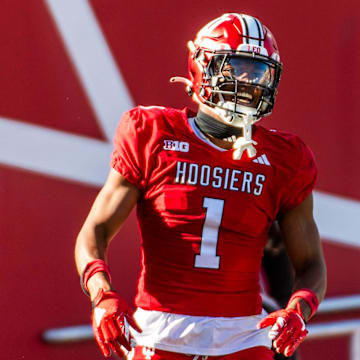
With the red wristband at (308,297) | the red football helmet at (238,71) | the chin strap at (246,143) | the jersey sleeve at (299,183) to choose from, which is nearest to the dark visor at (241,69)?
the red football helmet at (238,71)

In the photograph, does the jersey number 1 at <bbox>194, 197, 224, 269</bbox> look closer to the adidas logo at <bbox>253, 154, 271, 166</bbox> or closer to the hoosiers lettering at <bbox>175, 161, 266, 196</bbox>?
the hoosiers lettering at <bbox>175, 161, 266, 196</bbox>

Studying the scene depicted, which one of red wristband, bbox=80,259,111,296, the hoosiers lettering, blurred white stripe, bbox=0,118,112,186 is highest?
the hoosiers lettering

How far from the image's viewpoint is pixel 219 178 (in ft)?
7.44

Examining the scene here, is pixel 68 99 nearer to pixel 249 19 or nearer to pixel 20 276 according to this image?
pixel 20 276

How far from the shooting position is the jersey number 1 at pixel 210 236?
221cm

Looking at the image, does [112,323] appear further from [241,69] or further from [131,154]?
[241,69]

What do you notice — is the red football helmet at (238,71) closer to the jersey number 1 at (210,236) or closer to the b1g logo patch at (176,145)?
the b1g logo patch at (176,145)

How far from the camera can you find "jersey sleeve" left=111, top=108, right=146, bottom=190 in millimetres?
2236

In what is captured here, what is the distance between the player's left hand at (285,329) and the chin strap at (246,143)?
418 mm

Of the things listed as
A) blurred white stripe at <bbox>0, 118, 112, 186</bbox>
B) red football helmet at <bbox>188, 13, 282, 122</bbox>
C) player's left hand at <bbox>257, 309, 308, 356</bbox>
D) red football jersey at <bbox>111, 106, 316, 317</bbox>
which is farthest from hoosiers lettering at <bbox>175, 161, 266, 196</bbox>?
blurred white stripe at <bbox>0, 118, 112, 186</bbox>

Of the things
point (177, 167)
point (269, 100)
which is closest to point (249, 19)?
point (269, 100)

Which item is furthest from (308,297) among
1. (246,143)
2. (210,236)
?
(246,143)

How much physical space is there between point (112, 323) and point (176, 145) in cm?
53

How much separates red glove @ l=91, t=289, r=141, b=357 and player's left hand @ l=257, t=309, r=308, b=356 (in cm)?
32
